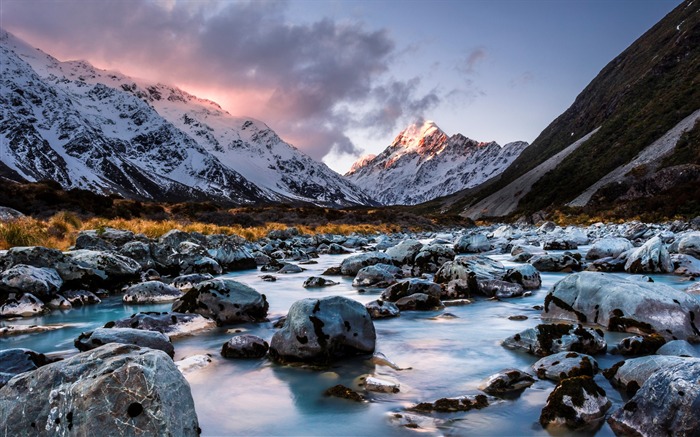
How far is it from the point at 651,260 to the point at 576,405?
12174 mm

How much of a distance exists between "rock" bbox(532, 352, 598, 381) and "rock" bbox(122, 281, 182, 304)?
903 cm

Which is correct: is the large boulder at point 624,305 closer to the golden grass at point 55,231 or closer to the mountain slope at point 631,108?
the golden grass at point 55,231

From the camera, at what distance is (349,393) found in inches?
205

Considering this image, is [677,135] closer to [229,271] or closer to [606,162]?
[606,162]

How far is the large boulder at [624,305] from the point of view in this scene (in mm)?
7035

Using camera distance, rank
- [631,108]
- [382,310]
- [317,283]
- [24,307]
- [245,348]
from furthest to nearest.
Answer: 1. [631,108]
2. [317,283]
3. [24,307]
4. [382,310]
5. [245,348]

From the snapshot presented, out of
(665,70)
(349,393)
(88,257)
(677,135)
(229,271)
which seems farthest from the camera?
(665,70)

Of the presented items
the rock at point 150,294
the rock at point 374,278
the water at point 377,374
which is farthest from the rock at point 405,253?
the rock at point 150,294

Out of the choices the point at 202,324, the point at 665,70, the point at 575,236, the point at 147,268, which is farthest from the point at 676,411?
the point at 665,70

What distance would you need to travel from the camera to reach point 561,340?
6492 millimetres

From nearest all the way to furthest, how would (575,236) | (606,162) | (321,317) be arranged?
(321,317), (575,236), (606,162)

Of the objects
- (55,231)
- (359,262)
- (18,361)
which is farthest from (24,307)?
(55,231)

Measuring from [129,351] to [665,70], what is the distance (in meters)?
134

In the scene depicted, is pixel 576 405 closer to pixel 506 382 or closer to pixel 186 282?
pixel 506 382
